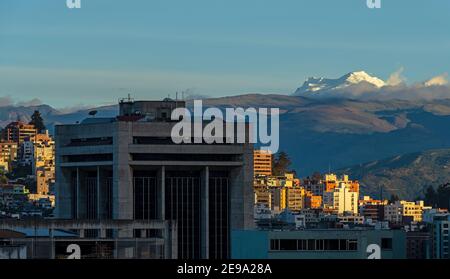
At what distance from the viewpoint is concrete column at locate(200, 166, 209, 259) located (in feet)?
490

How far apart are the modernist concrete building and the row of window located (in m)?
44.6

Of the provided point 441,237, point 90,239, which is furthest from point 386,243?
point 441,237

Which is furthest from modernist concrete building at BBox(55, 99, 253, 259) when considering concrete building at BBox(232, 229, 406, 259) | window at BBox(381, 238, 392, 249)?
window at BBox(381, 238, 392, 249)

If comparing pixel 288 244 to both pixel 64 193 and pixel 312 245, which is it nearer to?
pixel 312 245

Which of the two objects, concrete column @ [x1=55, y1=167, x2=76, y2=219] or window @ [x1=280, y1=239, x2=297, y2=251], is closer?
window @ [x1=280, y1=239, x2=297, y2=251]

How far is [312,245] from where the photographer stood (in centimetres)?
10262

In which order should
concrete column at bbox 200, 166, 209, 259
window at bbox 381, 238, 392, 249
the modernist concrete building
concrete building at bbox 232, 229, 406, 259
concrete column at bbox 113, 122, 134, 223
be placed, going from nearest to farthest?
concrete building at bbox 232, 229, 406, 259 < window at bbox 381, 238, 392, 249 < concrete column at bbox 200, 166, 209, 259 < the modernist concrete building < concrete column at bbox 113, 122, 134, 223

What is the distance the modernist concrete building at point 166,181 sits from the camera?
152 meters

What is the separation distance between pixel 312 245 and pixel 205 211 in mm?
50222

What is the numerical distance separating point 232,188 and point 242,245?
40835mm

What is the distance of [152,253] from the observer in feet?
347

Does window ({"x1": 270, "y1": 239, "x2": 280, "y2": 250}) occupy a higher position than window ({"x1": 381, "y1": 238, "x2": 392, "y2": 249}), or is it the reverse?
window ({"x1": 270, "y1": 239, "x2": 280, "y2": 250})

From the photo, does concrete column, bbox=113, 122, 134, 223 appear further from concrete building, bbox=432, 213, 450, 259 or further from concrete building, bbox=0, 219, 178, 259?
concrete building, bbox=432, 213, 450, 259
